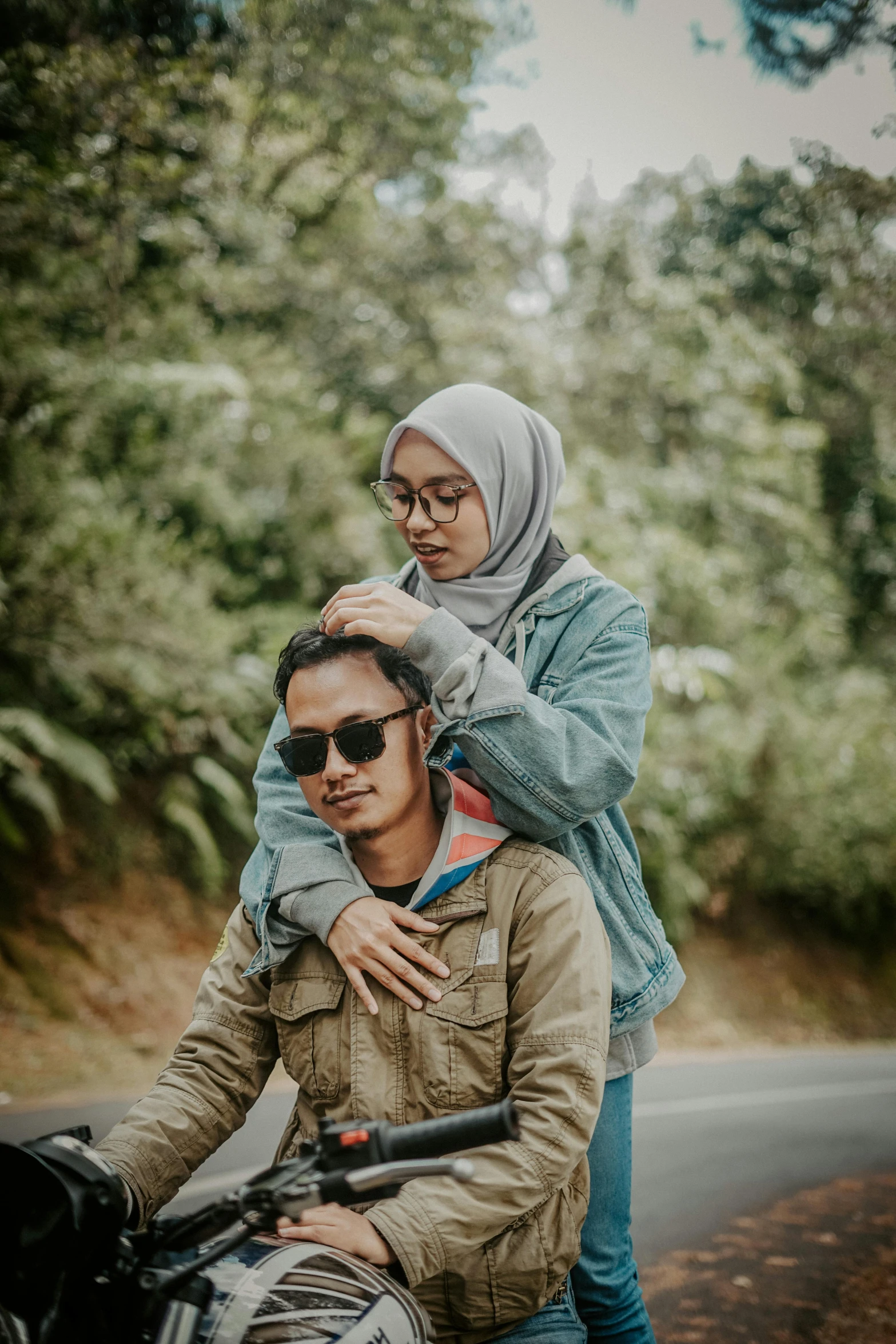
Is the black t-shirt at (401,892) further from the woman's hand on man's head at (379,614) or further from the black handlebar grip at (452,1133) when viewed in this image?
the black handlebar grip at (452,1133)

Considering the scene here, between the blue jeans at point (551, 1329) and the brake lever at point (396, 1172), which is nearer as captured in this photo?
the brake lever at point (396, 1172)

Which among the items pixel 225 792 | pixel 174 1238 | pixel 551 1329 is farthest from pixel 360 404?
pixel 174 1238

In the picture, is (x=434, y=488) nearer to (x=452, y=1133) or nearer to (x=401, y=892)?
(x=401, y=892)

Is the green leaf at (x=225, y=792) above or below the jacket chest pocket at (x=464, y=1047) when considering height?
above

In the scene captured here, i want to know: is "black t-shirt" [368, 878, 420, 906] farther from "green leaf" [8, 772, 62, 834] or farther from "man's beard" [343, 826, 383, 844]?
"green leaf" [8, 772, 62, 834]

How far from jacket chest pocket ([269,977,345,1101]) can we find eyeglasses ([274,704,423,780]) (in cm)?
39

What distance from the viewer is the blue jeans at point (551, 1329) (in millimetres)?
1843

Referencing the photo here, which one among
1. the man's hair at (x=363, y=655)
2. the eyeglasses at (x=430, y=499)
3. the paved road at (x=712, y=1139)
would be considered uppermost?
the eyeglasses at (x=430, y=499)

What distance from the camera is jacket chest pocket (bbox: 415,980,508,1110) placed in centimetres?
184

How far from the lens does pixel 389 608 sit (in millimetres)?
1892

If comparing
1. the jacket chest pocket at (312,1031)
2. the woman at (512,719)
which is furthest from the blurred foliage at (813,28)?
the jacket chest pocket at (312,1031)

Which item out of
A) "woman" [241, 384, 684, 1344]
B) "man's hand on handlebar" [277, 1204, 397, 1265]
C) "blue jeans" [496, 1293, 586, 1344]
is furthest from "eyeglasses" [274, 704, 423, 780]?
"blue jeans" [496, 1293, 586, 1344]

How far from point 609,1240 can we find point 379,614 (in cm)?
137

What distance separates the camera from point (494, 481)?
224 centimetres
